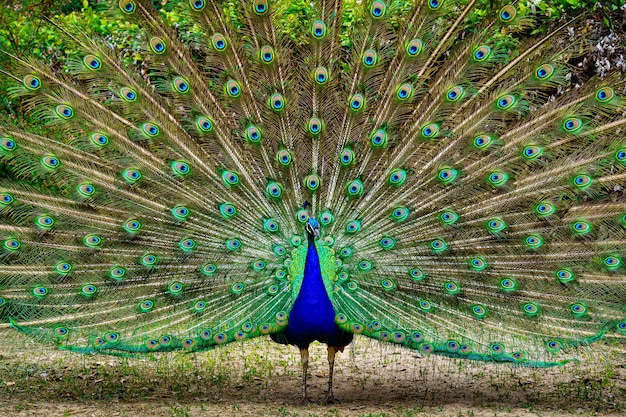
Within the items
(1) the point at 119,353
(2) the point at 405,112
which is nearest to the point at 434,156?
(2) the point at 405,112

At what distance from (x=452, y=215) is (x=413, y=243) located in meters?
0.33

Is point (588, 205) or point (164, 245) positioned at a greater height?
point (588, 205)

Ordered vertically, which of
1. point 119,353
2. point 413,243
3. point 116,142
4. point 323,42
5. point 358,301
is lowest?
point 119,353

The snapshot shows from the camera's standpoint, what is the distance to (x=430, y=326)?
229 inches

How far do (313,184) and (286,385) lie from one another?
1869 mm

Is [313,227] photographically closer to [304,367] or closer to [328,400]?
[304,367]

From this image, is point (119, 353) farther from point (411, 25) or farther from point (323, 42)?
point (411, 25)

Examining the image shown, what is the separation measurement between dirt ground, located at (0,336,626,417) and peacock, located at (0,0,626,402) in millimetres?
479

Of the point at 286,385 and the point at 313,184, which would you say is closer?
the point at 313,184

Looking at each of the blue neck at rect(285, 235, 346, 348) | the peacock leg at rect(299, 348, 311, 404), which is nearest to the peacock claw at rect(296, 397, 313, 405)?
the peacock leg at rect(299, 348, 311, 404)

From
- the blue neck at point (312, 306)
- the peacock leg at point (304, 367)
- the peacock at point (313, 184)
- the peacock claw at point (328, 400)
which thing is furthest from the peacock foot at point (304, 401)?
the blue neck at point (312, 306)

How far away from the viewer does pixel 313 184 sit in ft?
19.5

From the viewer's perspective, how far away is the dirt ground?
237 inches

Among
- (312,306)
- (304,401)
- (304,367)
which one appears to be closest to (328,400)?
(304,401)
